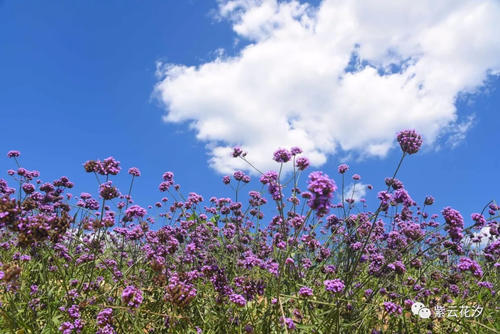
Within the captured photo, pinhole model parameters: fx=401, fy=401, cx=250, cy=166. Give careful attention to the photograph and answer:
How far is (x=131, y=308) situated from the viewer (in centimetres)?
334

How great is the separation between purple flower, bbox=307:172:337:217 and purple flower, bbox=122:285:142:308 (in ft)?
5.32

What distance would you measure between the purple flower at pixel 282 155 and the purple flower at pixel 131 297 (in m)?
2.14

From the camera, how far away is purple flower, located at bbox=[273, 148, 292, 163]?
4.57 m

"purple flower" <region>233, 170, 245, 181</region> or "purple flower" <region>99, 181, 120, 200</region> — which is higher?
"purple flower" <region>233, 170, 245, 181</region>

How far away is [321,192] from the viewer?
2.60 metres

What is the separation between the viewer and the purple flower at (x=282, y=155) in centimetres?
457

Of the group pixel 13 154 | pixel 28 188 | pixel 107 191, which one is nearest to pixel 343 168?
pixel 107 191

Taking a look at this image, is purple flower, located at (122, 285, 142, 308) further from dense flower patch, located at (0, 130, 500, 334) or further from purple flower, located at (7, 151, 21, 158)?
purple flower, located at (7, 151, 21, 158)

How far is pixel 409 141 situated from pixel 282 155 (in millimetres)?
1356

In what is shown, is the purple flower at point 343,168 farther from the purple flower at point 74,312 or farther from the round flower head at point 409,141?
the purple flower at point 74,312

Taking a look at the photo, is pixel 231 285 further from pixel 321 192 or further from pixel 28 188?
pixel 28 188

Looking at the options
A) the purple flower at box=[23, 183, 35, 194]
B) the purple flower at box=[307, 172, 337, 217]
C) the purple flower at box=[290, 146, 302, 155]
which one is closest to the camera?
the purple flower at box=[307, 172, 337, 217]

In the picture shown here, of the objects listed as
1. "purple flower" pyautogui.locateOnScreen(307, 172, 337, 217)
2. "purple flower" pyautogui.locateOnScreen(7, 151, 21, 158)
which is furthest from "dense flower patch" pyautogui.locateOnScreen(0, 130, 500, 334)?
"purple flower" pyautogui.locateOnScreen(7, 151, 21, 158)

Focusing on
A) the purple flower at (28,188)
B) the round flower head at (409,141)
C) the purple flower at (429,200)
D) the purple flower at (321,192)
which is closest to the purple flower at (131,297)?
the purple flower at (321,192)
